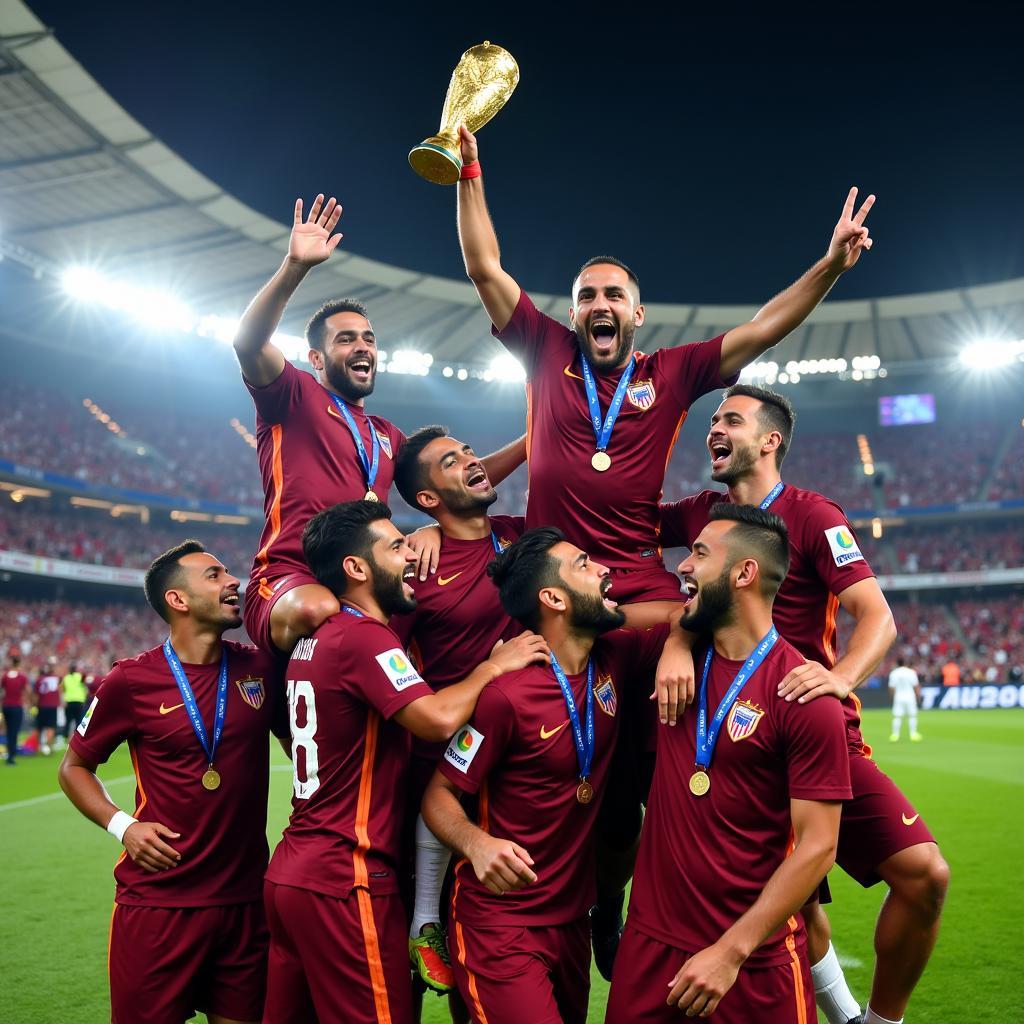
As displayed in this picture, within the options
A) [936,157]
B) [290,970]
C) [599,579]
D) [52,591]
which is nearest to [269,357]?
[599,579]

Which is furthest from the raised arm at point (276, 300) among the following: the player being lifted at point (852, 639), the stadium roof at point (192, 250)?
the stadium roof at point (192, 250)

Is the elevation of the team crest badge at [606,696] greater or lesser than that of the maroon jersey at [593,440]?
lesser

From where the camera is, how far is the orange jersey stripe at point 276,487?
4414 millimetres

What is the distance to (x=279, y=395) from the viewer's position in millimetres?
4398

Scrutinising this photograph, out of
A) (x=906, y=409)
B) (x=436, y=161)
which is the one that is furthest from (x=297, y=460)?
(x=906, y=409)

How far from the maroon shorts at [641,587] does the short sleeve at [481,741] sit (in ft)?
2.80

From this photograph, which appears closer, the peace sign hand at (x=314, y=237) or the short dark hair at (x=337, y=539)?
the short dark hair at (x=337, y=539)

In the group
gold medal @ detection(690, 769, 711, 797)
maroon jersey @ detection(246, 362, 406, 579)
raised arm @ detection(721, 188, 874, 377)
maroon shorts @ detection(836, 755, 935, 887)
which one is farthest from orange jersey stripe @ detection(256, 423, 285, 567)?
maroon shorts @ detection(836, 755, 935, 887)

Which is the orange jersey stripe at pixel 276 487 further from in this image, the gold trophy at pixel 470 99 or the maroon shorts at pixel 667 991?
the maroon shorts at pixel 667 991

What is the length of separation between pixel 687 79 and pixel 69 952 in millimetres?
16659

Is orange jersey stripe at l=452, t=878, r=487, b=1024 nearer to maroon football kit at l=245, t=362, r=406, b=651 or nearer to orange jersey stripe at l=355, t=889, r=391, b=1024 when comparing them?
orange jersey stripe at l=355, t=889, r=391, b=1024

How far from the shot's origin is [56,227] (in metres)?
25.7

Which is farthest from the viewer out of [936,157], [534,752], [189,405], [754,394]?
[189,405]

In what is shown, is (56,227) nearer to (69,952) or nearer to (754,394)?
(69,952)
